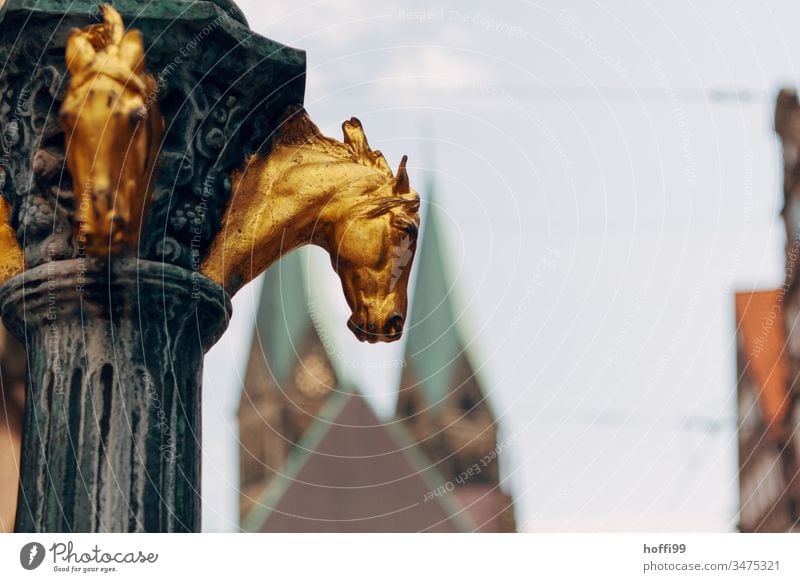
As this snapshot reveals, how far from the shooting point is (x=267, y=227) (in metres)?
3.25

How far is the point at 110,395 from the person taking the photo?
3076 millimetres

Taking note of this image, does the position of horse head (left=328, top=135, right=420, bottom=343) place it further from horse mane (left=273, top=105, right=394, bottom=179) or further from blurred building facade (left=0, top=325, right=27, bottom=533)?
blurred building facade (left=0, top=325, right=27, bottom=533)

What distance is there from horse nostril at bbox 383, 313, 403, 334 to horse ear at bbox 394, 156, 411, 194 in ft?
0.72

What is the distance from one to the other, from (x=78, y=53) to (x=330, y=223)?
0.55m

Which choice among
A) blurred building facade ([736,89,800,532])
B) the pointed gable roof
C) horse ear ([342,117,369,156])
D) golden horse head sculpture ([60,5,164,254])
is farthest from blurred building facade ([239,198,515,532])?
golden horse head sculpture ([60,5,164,254])

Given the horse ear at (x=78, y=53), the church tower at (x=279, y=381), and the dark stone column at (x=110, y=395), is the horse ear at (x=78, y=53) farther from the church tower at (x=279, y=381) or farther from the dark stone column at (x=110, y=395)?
the church tower at (x=279, y=381)

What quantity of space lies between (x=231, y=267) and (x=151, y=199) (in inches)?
8.2

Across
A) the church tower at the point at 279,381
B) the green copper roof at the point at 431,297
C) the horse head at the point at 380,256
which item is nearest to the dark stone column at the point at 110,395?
the horse head at the point at 380,256

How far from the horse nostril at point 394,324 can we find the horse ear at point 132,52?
0.61 metres

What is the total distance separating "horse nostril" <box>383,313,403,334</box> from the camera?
3191 mm

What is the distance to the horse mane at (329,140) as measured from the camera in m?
3.32
